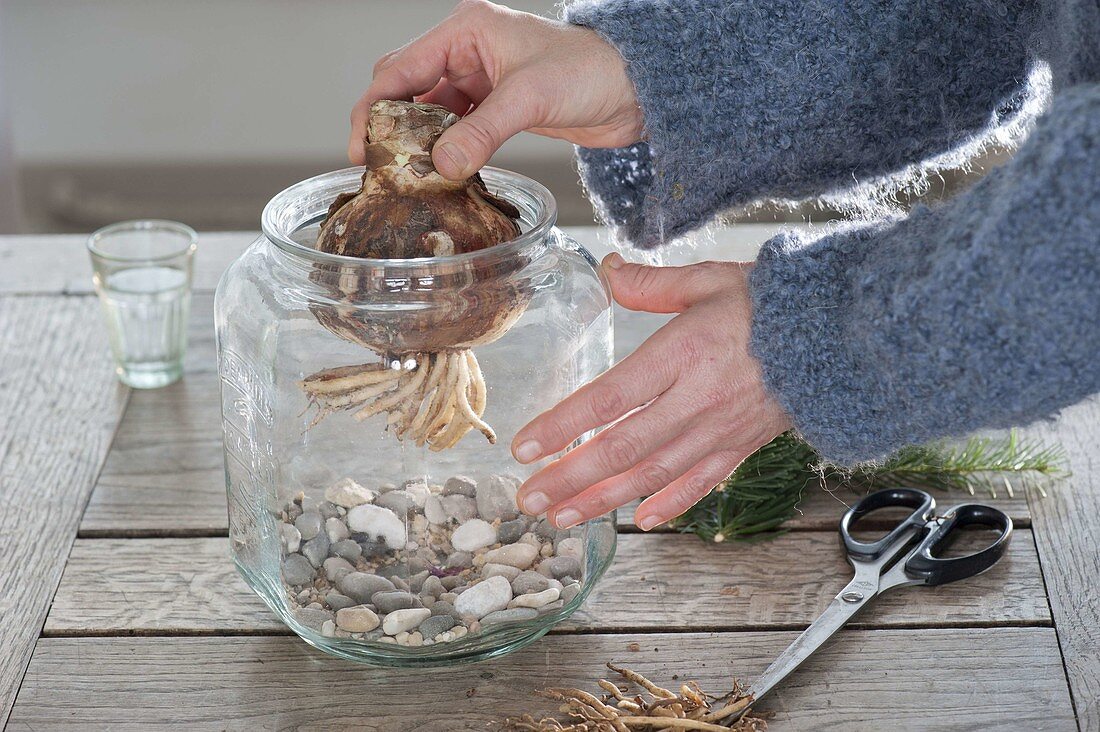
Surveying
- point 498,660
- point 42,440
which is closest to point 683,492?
point 498,660

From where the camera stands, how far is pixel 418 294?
57 centimetres

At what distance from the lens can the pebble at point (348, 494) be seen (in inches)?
25.2

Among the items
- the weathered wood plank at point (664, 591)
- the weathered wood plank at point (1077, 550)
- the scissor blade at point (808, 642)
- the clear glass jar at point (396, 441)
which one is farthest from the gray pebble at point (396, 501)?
the weathered wood plank at point (1077, 550)

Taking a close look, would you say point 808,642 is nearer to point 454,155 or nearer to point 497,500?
point 497,500

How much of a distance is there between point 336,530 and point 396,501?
0.04 m

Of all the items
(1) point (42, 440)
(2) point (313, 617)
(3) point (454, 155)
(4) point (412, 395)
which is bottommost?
(1) point (42, 440)

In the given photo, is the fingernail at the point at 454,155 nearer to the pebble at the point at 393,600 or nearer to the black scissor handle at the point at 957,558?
the pebble at the point at 393,600

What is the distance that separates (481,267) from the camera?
1.90 ft

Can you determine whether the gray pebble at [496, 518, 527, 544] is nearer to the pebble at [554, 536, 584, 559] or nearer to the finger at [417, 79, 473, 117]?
the pebble at [554, 536, 584, 559]

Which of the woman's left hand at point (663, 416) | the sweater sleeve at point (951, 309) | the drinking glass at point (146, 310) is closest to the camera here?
the sweater sleeve at point (951, 309)

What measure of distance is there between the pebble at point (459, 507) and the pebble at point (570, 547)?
0.05m

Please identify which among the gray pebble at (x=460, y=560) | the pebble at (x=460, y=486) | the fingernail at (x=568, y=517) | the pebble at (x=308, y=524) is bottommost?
the pebble at (x=308, y=524)

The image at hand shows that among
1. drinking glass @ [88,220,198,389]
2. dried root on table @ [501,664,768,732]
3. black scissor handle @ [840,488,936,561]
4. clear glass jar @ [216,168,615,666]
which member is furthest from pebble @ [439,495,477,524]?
drinking glass @ [88,220,198,389]

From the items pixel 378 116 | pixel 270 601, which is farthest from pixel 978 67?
pixel 270 601
